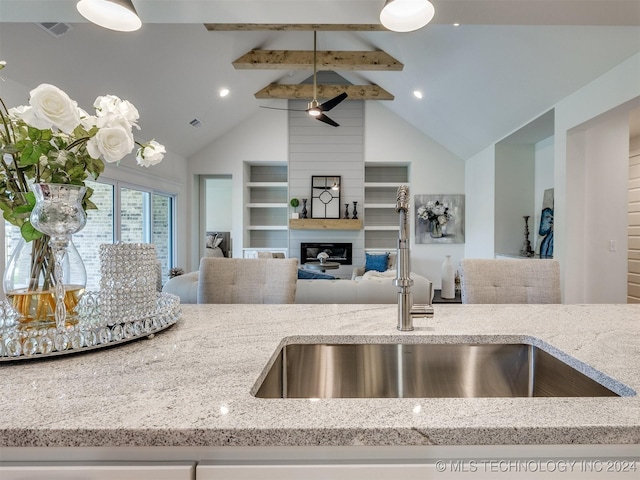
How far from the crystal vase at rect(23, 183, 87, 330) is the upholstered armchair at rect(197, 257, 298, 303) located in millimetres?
768

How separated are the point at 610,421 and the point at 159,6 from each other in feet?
9.16

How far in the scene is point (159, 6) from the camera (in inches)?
82.7

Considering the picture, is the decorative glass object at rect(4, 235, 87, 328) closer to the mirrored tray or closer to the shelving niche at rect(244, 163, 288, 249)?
the mirrored tray

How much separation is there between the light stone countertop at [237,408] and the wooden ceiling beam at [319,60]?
478cm

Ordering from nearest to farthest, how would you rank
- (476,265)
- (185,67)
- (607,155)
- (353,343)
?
(353,343)
(476,265)
(607,155)
(185,67)

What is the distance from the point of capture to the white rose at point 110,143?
82 centimetres

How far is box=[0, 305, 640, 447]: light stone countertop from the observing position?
0.50 metres

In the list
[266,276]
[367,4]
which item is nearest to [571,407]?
[266,276]

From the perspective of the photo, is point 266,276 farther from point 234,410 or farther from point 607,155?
point 607,155

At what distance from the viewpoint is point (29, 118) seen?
0.82 metres

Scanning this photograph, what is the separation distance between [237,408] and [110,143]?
71 cm

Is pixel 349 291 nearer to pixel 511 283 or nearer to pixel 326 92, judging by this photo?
pixel 511 283

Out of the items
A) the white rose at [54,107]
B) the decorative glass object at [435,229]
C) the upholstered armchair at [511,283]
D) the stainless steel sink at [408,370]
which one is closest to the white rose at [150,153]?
the white rose at [54,107]

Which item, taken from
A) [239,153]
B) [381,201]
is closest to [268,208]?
[239,153]
